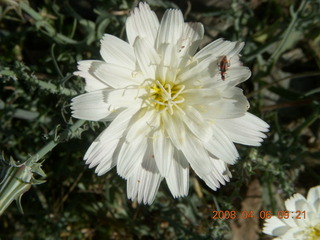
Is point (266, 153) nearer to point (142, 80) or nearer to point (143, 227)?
point (143, 227)

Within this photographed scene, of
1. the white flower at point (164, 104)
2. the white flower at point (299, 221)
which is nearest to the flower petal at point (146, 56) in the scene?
the white flower at point (164, 104)

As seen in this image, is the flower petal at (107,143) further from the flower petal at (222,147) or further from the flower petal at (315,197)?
the flower petal at (315,197)

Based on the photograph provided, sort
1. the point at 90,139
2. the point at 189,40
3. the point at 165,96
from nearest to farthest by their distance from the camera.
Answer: the point at 189,40 → the point at 165,96 → the point at 90,139

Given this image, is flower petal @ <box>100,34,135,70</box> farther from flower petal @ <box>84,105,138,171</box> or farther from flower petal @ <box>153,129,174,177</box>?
flower petal @ <box>153,129,174,177</box>

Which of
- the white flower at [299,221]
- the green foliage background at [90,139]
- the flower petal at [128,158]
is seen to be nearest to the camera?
the flower petal at [128,158]

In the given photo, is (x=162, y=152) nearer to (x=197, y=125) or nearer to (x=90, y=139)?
(x=197, y=125)

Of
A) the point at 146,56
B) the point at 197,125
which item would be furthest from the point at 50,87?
the point at 197,125
